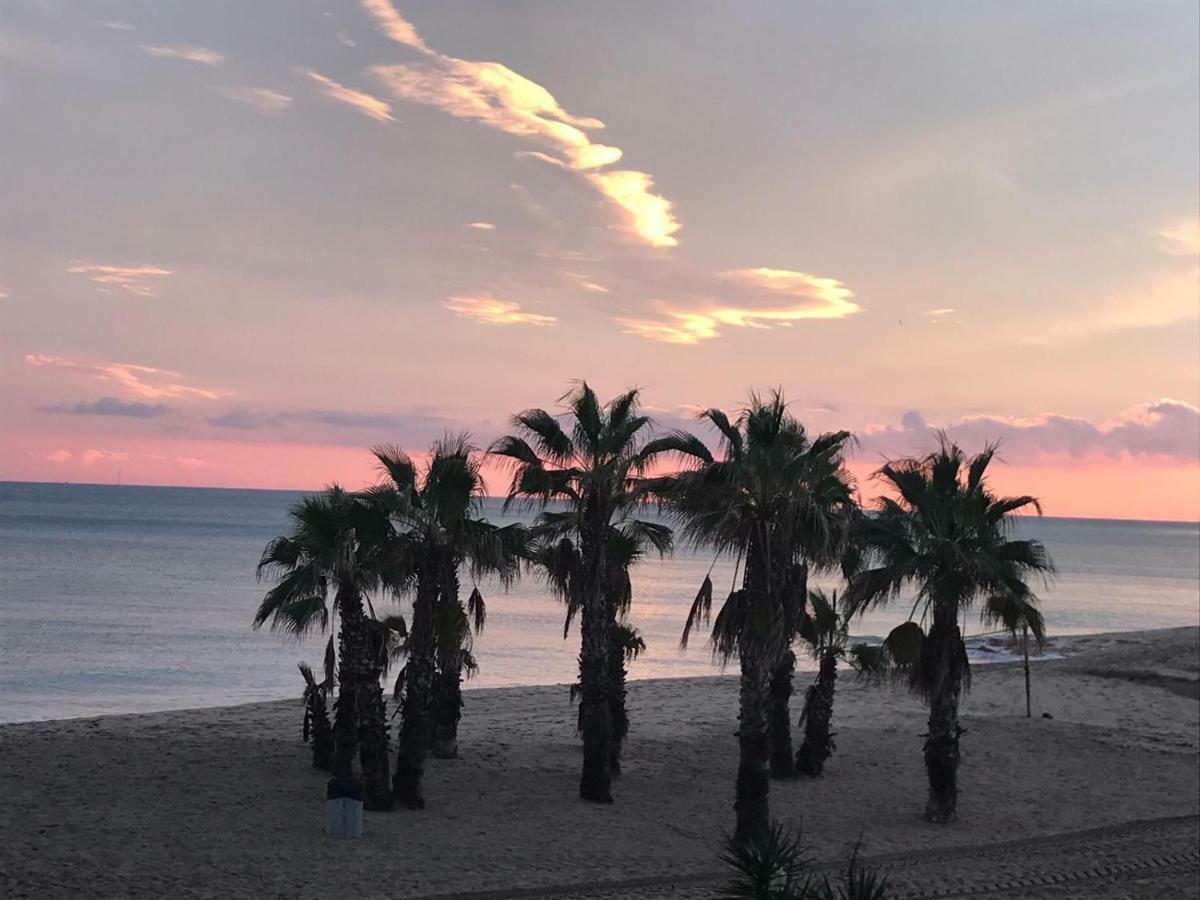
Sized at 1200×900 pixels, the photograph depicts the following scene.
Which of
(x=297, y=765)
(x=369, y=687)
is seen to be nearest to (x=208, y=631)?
(x=297, y=765)

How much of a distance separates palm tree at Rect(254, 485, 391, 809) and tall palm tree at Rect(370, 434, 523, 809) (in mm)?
421

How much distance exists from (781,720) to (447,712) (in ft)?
23.6

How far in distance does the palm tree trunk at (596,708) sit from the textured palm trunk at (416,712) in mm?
3035

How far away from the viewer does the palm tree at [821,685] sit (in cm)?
2542

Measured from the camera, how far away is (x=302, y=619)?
21594 millimetres

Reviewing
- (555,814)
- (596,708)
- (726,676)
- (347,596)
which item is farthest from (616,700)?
(726,676)

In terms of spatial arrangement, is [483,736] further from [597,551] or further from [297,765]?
[597,551]

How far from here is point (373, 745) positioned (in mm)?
A: 21156

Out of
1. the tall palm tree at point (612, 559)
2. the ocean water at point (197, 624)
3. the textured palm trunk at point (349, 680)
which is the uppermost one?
the tall palm tree at point (612, 559)

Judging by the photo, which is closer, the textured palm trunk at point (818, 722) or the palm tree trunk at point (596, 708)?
the palm tree trunk at point (596, 708)

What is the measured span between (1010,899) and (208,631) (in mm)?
55018

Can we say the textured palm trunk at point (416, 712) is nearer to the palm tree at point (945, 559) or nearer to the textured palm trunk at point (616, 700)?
the textured palm trunk at point (616, 700)

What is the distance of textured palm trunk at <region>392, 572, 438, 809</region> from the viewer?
70.8 feet

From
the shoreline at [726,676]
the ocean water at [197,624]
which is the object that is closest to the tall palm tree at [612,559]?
the shoreline at [726,676]
